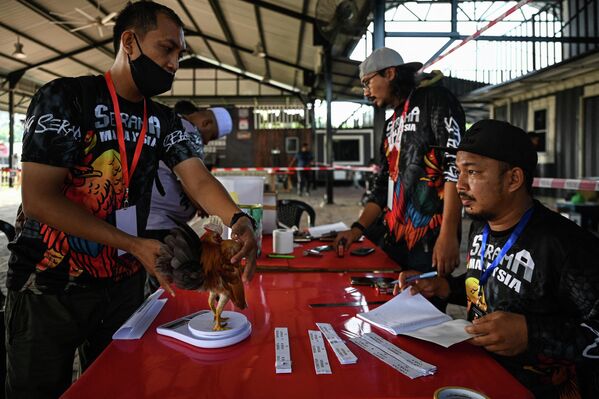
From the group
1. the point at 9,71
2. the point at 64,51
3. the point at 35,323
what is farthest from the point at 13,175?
the point at 35,323

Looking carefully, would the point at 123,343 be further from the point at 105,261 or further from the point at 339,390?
the point at 339,390

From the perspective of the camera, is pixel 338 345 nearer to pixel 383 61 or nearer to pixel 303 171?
pixel 383 61

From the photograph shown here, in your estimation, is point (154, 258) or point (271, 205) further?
point (271, 205)

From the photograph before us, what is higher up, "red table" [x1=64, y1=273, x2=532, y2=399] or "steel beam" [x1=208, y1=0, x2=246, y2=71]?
"steel beam" [x1=208, y1=0, x2=246, y2=71]

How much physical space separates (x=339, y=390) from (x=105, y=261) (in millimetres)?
867

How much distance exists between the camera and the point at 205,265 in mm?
1089

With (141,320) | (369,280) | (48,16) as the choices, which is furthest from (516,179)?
(48,16)

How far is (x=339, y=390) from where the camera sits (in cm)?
89

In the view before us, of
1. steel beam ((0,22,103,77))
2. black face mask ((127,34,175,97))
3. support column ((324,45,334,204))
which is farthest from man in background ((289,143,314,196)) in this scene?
black face mask ((127,34,175,97))

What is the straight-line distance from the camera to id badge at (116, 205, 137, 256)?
4.64 ft

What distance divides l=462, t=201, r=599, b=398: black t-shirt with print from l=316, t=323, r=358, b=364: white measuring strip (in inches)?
17.6

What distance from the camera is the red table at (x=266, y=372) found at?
2.88 ft

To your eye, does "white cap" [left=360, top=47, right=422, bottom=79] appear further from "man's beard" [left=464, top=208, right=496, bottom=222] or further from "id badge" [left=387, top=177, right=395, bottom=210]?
"man's beard" [left=464, top=208, right=496, bottom=222]

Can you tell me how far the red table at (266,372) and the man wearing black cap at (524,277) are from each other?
0.13m
